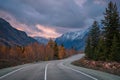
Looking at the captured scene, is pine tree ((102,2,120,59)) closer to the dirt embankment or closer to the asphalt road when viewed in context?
the dirt embankment

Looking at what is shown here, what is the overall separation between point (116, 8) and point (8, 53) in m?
104

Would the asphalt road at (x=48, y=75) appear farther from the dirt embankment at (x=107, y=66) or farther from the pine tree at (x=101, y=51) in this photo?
the pine tree at (x=101, y=51)

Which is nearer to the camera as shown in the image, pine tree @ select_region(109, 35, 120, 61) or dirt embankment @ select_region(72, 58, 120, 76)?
dirt embankment @ select_region(72, 58, 120, 76)

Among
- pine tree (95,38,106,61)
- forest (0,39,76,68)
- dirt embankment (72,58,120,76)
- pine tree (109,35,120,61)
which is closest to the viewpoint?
dirt embankment (72,58,120,76)

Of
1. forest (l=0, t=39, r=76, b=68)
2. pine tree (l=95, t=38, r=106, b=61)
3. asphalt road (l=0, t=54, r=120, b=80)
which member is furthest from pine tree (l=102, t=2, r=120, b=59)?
forest (l=0, t=39, r=76, b=68)

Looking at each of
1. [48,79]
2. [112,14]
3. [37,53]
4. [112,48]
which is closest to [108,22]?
[112,14]

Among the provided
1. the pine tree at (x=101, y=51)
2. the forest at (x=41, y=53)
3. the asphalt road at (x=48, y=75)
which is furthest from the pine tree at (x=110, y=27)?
the forest at (x=41, y=53)

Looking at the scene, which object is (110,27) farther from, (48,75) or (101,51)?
(48,75)

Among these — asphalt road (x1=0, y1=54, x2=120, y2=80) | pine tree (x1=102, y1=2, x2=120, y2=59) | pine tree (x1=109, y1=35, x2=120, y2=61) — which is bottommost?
asphalt road (x1=0, y1=54, x2=120, y2=80)

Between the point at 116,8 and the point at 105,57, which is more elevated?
the point at 116,8

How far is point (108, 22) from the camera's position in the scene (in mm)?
47031

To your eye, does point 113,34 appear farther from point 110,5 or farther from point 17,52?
point 17,52

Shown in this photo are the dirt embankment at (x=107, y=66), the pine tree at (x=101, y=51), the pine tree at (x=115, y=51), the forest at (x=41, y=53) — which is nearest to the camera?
the dirt embankment at (x=107, y=66)

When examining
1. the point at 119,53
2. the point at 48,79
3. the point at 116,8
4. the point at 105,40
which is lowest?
the point at 48,79
